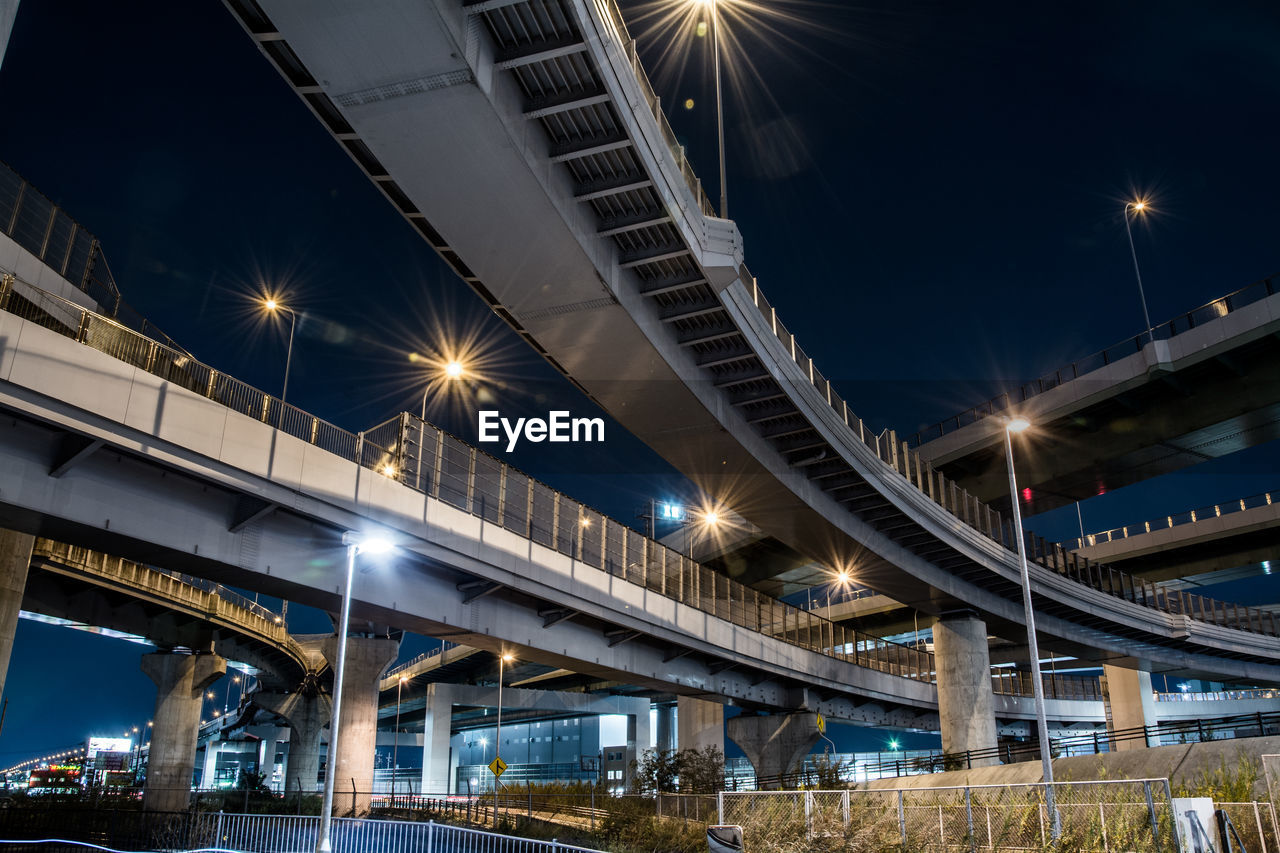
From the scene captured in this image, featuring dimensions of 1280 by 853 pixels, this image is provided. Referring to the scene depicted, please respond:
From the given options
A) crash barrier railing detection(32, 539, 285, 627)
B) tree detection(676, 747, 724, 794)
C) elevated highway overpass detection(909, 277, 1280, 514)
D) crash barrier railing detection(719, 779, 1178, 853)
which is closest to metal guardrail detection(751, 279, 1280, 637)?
elevated highway overpass detection(909, 277, 1280, 514)

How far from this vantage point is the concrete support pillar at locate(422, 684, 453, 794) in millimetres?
70188

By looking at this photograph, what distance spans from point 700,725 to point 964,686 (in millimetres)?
13234

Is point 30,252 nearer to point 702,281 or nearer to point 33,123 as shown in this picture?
point 702,281

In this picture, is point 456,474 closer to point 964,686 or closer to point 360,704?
point 360,704

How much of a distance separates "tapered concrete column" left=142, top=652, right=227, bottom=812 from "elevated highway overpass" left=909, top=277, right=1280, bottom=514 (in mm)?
37739

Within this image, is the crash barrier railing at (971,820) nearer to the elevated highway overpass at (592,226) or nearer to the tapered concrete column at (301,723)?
the elevated highway overpass at (592,226)

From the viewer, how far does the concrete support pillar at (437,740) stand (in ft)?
230

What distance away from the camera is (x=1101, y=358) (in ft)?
118

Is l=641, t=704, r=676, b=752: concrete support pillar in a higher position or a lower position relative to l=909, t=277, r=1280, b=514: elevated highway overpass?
lower

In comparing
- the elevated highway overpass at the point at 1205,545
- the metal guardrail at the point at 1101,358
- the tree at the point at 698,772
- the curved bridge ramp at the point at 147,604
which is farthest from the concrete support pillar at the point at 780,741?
the curved bridge ramp at the point at 147,604

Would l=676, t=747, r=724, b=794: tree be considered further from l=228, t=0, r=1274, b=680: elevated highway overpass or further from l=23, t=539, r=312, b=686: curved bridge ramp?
l=23, t=539, r=312, b=686: curved bridge ramp

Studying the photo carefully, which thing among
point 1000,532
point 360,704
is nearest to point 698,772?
point 360,704

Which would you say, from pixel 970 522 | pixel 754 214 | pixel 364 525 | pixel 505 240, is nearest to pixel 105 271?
pixel 364 525

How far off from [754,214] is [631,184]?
87.6 m
